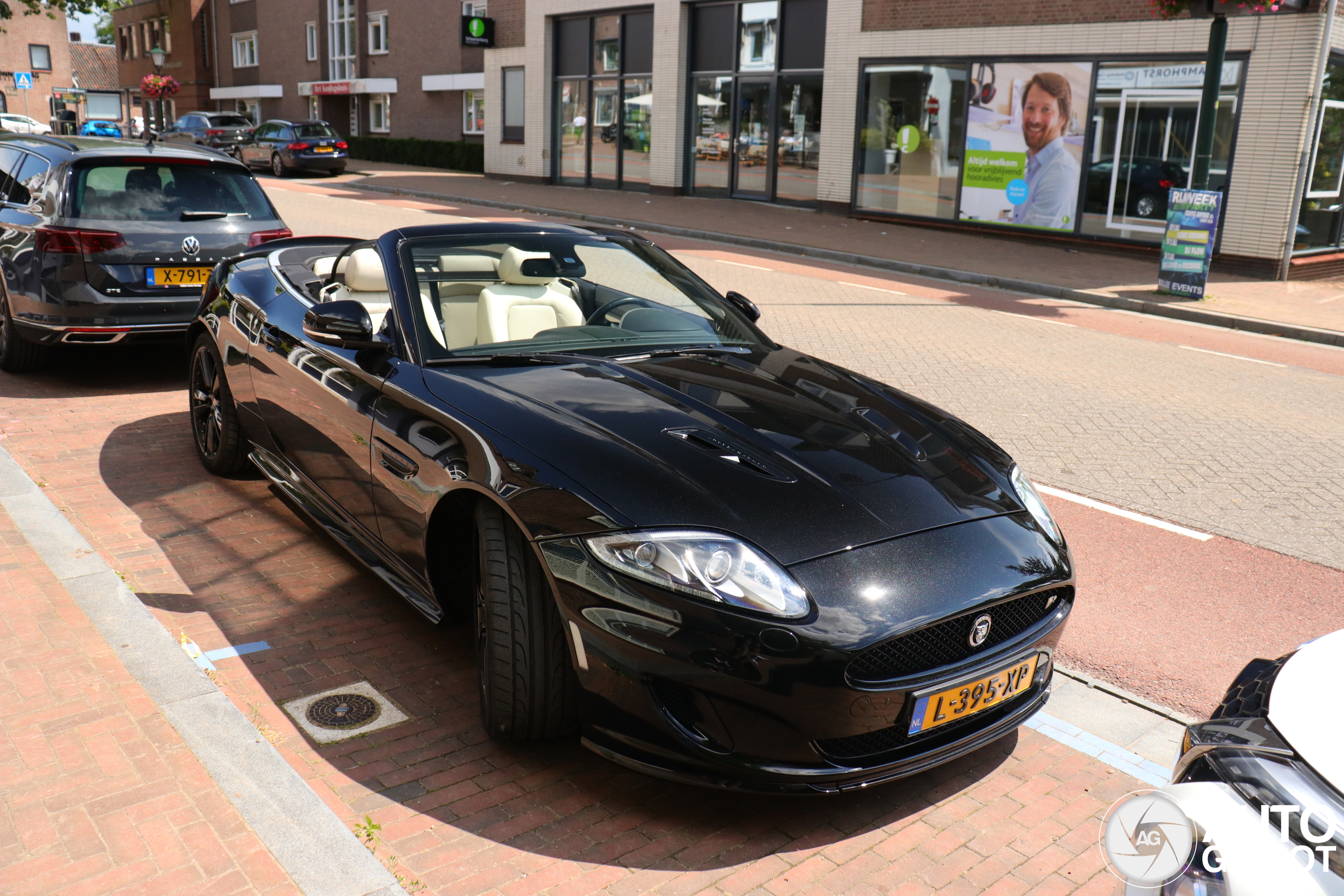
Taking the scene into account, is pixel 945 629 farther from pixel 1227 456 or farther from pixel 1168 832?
pixel 1227 456

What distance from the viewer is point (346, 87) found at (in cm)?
4206

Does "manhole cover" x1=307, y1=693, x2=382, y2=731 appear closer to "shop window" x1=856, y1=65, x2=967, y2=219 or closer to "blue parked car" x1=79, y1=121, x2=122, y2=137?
"shop window" x1=856, y1=65, x2=967, y2=219

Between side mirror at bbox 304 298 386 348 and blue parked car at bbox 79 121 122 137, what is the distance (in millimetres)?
Answer: 44373

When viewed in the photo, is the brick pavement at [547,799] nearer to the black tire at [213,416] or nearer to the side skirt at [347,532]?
the side skirt at [347,532]

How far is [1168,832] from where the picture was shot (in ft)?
6.35

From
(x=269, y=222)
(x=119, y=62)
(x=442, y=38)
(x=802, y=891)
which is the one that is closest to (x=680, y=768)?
(x=802, y=891)

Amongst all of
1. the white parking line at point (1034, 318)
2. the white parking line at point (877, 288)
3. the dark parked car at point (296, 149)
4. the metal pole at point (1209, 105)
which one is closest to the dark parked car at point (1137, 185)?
the metal pole at point (1209, 105)

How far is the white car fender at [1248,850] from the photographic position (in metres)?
1.66

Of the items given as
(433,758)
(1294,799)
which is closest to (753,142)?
(433,758)

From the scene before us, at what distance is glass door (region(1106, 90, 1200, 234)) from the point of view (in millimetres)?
17469

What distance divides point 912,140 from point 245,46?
40730 millimetres

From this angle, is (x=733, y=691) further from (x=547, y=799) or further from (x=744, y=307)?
(x=744, y=307)

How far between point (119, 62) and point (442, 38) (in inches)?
1479

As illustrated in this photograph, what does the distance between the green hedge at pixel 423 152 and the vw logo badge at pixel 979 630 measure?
31736 millimetres
